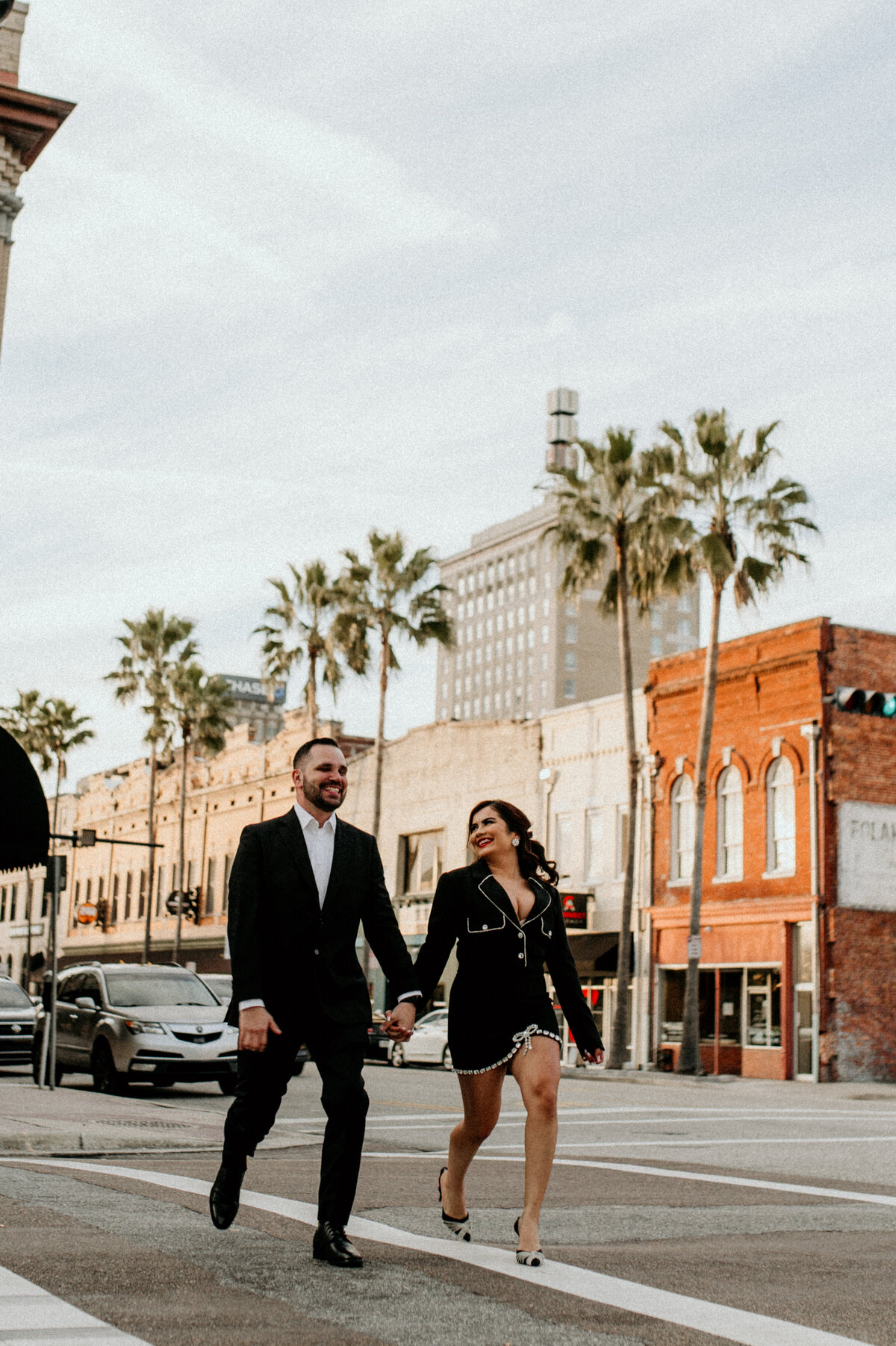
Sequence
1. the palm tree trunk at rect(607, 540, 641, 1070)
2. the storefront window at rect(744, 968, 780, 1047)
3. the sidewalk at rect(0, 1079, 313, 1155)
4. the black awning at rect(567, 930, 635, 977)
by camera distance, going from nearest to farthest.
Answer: the sidewalk at rect(0, 1079, 313, 1155) → the storefront window at rect(744, 968, 780, 1047) → the palm tree trunk at rect(607, 540, 641, 1070) → the black awning at rect(567, 930, 635, 977)

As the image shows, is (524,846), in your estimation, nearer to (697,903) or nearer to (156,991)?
(156,991)

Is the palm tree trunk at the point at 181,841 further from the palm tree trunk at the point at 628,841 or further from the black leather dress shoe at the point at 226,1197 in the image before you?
the black leather dress shoe at the point at 226,1197

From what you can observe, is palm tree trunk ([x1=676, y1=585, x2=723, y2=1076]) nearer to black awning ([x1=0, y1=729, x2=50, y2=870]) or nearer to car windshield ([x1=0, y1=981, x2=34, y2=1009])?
car windshield ([x1=0, y1=981, x2=34, y2=1009])

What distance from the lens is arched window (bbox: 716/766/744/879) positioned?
112 feet

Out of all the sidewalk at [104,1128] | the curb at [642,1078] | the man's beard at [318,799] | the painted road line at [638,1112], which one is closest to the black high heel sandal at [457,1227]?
the man's beard at [318,799]

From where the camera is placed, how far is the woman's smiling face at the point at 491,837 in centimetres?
653

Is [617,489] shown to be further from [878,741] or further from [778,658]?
[878,741]

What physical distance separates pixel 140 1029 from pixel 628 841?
1684 cm

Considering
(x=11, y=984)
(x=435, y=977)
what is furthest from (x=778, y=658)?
(x=435, y=977)

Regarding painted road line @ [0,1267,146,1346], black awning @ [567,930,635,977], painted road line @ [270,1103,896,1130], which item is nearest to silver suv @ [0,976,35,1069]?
painted road line @ [270,1103,896,1130]

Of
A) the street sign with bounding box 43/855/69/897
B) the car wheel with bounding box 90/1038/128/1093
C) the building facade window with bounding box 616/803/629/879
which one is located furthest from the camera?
the building facade window with bounding box 616/803/629/879

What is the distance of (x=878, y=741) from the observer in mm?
32344

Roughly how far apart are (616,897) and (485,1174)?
27.7 meters

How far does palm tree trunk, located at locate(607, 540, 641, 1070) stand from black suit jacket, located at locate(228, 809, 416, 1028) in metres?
26.6
